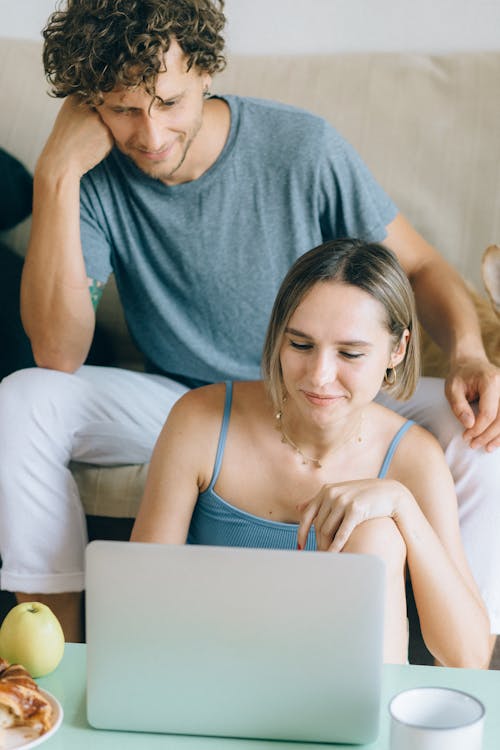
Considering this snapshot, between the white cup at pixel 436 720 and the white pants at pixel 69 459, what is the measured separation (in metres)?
0.76

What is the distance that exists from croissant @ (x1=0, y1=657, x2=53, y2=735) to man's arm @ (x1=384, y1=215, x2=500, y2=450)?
0.88 meters

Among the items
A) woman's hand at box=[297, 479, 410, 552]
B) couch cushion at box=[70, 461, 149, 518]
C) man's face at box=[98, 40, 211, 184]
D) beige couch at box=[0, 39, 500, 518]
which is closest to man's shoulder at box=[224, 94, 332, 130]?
man's face at box=[98, 40, 211, 184]

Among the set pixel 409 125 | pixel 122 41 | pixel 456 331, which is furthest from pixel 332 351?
pixel 409 125

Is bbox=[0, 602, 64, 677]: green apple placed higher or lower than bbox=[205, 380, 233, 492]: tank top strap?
lower

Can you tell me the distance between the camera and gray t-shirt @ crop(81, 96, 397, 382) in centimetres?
190

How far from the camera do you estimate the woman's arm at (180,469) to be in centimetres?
145

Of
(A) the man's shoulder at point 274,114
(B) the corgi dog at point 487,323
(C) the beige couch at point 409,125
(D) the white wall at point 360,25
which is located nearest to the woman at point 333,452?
(B) the corgi dog at point 487,323

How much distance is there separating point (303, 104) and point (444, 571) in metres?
1.31

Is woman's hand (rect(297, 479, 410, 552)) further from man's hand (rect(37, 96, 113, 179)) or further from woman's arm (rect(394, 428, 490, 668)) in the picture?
man's hand (rect(37, 96, 113, 179))

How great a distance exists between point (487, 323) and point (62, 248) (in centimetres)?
85

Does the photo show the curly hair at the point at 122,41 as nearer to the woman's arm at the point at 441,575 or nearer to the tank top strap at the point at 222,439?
the tank top strap at the point at 222,439

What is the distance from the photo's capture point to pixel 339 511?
1.19m

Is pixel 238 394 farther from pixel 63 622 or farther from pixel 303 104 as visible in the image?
pixel 303 104

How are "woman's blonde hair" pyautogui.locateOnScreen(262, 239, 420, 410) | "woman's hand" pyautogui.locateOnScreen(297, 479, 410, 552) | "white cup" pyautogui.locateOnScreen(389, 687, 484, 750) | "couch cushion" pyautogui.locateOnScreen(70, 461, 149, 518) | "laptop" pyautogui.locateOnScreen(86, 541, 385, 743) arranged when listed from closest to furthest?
1. "white cup" pyautogui.locateOnScreen(389, 687, 484, 750)
2. "laptop" pyautogui.locateOnScreen(86, 541, 385, 743)
3. "woman's hand" pyautogui.locateOnScreen(297, 479, 410, 552)
4. "woman's blonde hair" pyautogui.locateOnScreen(262, 239, 420, 410)
5. "couch cushion" pyautogui.locateOnScreen(70, 461, 149, 518)
